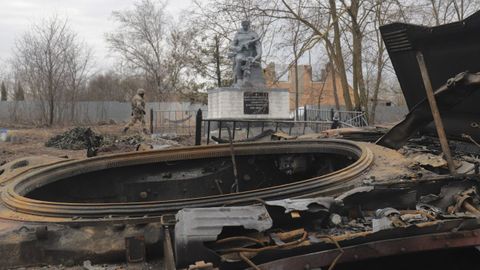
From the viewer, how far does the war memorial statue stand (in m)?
18.0

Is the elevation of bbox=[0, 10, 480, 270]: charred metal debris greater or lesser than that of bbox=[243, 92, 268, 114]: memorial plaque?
lesser

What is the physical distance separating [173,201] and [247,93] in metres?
15.5

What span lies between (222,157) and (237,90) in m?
13.5

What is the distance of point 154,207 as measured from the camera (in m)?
2.71

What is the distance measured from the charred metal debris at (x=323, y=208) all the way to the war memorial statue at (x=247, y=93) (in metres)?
13.7

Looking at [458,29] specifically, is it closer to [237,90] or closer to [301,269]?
[301,269]

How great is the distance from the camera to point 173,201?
2.81 m

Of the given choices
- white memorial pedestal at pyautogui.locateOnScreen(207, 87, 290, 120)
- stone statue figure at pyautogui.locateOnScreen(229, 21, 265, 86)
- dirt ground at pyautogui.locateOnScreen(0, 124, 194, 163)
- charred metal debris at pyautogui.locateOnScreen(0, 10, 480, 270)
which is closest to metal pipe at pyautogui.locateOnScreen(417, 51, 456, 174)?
charred metal debris at pyautogui.locateOnScreen(0, 10, 480, 270)

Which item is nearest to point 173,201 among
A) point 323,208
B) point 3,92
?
point 323,208

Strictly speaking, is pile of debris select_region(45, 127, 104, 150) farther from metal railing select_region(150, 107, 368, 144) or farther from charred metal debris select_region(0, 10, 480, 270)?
charred metal debris select_region(0, 10, 480, 270)

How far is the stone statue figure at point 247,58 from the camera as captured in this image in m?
18.8

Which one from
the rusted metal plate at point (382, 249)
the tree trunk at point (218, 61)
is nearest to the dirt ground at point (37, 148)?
the rusted metal plate at point (382, 249)

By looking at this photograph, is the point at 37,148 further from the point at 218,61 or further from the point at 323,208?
the point at 218,61

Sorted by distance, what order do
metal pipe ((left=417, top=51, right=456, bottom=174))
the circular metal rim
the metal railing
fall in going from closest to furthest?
the circular metal rim
metal pipe ((left=417, top=51, right=456, bottom=174))
the metal railing
